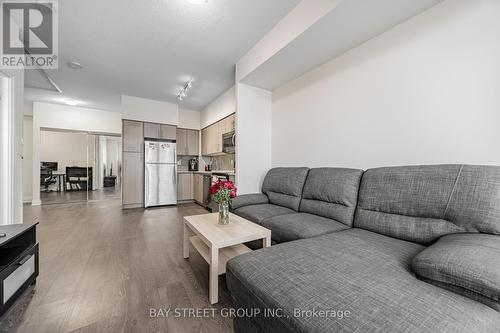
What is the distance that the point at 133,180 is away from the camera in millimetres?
4512

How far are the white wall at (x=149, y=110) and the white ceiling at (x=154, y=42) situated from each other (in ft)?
1.14

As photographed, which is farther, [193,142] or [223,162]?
[193,142]

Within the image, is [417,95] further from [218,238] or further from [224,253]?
[224,253]

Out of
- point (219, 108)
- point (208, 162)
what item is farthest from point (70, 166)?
point (219, 108)

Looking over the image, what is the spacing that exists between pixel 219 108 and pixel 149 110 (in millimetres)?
1781

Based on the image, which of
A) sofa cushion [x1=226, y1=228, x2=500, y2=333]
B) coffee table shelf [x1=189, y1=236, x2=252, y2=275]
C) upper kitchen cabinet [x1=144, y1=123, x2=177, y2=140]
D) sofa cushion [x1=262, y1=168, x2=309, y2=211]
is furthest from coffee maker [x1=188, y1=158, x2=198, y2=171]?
sofa cushion [x1=226, y1=228, x2=500, y2=333]

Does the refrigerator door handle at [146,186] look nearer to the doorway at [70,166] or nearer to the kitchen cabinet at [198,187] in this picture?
the kitchen cabinet at [198,187]

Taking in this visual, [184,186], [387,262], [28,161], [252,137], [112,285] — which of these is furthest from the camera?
[184,186]

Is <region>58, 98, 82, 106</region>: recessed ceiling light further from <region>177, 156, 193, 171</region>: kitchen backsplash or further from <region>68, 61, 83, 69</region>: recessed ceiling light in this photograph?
<region>177, 156, 193, 171</region>: kitchen backsplash

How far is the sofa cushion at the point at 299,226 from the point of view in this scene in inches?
61.8

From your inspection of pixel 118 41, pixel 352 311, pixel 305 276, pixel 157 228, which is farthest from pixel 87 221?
pixel 352 311

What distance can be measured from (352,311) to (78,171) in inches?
347

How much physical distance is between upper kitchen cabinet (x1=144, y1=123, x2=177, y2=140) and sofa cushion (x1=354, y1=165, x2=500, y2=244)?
4.58 metres

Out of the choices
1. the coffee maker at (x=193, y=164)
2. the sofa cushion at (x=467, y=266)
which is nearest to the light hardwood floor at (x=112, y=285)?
the sofa cushion at (x=467, y=266)
